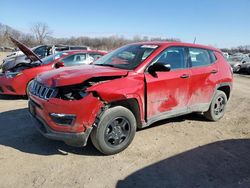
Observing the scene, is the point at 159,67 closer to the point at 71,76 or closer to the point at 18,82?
the point at 71,76

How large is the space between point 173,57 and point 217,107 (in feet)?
6.42

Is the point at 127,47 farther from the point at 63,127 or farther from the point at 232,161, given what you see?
the point at 232,161

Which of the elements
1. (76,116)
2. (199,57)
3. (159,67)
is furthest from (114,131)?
(199,57)

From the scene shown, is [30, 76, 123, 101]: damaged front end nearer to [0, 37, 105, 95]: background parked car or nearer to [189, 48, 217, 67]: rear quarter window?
[189, 48, 217, 67]: rear quarter window

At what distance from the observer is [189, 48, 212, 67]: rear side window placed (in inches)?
216

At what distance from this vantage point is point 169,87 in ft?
15.8

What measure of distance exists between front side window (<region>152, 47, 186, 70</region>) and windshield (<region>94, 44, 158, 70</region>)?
0.67 feet

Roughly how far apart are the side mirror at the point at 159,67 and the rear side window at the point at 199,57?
1.13m

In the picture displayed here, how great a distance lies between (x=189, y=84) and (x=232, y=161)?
168 centimetres

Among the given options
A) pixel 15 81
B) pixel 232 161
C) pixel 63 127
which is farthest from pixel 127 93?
pixel 15 81

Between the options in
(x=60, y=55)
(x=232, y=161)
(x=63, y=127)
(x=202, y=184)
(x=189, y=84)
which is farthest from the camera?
(x=60, y=55)

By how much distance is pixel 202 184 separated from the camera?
346cm

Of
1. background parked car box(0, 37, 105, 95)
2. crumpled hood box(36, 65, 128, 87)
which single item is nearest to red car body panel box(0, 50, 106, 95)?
background parked car box(0, 37, 105, 95)

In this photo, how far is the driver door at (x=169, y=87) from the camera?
15.0 ft
